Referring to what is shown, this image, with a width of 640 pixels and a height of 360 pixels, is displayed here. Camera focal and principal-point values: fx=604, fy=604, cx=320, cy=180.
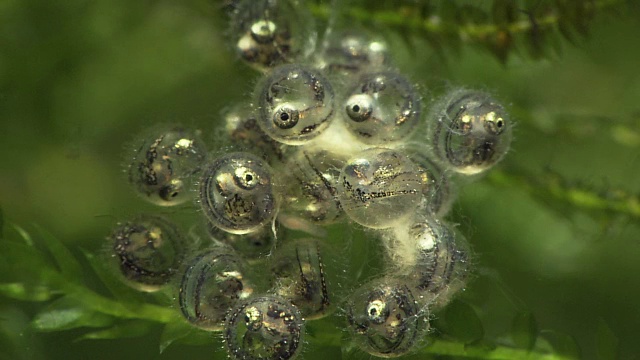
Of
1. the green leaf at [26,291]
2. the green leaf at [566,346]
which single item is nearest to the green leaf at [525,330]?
the green leaf at [566,346]

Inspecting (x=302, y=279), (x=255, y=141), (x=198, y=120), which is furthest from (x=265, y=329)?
(x=198, y=120)

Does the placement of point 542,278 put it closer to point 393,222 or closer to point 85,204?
point 393,222

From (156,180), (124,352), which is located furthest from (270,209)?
(124,352)

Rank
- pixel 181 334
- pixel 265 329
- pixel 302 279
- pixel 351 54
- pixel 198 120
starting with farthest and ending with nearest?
1. pixel 198 120
2. pixel 351 54
3. pixel 181 334
4. pixel 302 279
5. pixel 265 329

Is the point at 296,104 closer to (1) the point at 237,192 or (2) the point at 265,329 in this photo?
(1) the point at 237,192

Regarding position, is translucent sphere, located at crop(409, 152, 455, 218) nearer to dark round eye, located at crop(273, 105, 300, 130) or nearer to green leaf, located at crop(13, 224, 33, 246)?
dark round eye, located at crop(273, 105, 300, 130)

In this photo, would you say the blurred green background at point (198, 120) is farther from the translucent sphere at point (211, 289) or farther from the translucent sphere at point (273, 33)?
the translucent sphere at point (211, 289)

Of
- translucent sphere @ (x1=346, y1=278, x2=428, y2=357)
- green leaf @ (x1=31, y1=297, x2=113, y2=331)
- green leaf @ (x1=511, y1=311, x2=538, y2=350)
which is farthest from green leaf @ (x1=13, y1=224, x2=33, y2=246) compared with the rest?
green leaf @ (x1=511, y1=311, x2=538, y2=350)
